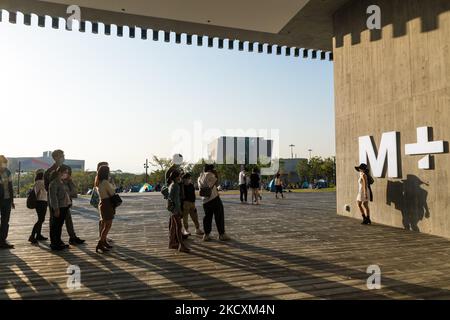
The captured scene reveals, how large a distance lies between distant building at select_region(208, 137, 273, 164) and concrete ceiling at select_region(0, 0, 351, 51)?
245 ft

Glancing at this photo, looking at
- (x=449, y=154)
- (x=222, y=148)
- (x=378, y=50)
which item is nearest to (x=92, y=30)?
(x=378, y=50)

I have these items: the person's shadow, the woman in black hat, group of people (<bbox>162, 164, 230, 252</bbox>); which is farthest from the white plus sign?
group of people (<bbox>162, 164, 230, 252</bbox>)

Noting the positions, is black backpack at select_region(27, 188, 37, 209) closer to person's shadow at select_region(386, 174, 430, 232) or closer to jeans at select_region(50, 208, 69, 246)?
jeans at select_region(50, 208, 69, 246)

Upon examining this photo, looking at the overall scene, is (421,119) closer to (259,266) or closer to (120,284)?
(259,266)

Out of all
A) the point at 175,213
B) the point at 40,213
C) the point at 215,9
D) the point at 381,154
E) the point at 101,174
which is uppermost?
the point at 215,9

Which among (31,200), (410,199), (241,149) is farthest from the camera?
(241,149)

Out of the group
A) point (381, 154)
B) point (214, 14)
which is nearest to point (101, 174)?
point (381, 154)

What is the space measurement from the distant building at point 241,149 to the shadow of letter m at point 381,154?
78.7 m

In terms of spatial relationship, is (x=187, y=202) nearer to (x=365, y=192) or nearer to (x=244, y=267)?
(x=244, y=267)

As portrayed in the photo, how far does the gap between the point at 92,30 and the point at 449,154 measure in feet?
45.5

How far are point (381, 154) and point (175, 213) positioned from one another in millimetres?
6918

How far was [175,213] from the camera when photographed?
6.64 m

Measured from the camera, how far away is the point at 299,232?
8.69 meters

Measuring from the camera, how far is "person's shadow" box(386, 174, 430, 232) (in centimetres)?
867
